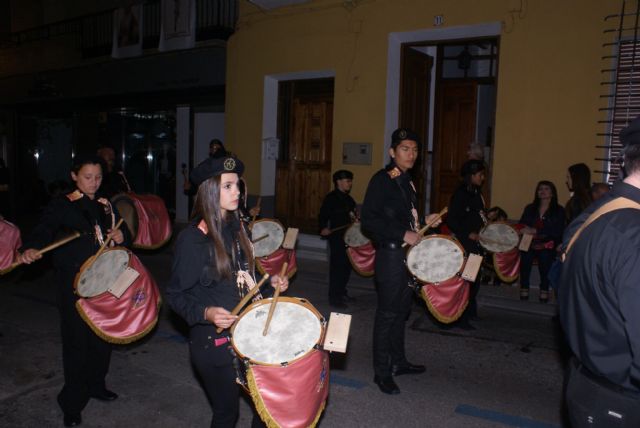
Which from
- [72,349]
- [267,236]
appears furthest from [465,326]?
[72,349]

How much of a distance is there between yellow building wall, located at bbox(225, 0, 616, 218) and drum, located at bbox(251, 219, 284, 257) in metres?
3.98

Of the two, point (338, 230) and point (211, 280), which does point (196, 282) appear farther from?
point (338, 230)

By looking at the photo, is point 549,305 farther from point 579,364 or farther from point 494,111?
point 579,364

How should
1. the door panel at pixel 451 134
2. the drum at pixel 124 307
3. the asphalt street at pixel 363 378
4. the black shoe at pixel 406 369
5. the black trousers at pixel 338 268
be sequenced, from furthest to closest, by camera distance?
1. the door panel at pixel 451 134
2. the black trousers at pixel 338 268
3. the black shoe at pixel 406 369
4. the asphalt street at pixel 363 378
5. the drum at pixel 124 307

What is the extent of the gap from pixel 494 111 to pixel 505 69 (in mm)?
690

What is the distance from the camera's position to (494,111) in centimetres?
927

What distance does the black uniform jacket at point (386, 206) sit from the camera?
4656 mm

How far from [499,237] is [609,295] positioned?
520cm

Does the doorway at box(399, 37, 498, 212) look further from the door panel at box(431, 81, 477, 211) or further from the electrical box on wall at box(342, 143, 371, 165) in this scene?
the electrical box on wall at box(342, 143, 371, 165)

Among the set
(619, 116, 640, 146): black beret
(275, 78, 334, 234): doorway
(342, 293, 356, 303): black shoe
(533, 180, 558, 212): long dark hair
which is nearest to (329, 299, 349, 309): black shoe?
(342, 293, 356, 303): black shoe

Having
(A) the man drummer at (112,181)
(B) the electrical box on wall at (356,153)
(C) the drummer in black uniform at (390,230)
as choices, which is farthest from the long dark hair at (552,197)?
(A) the man drummer at (112,181)

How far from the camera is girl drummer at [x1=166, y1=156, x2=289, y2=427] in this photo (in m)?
2.87

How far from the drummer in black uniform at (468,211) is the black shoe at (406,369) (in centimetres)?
171

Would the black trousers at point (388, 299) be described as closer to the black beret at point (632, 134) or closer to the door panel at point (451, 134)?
the black beret at point (632, 134)
